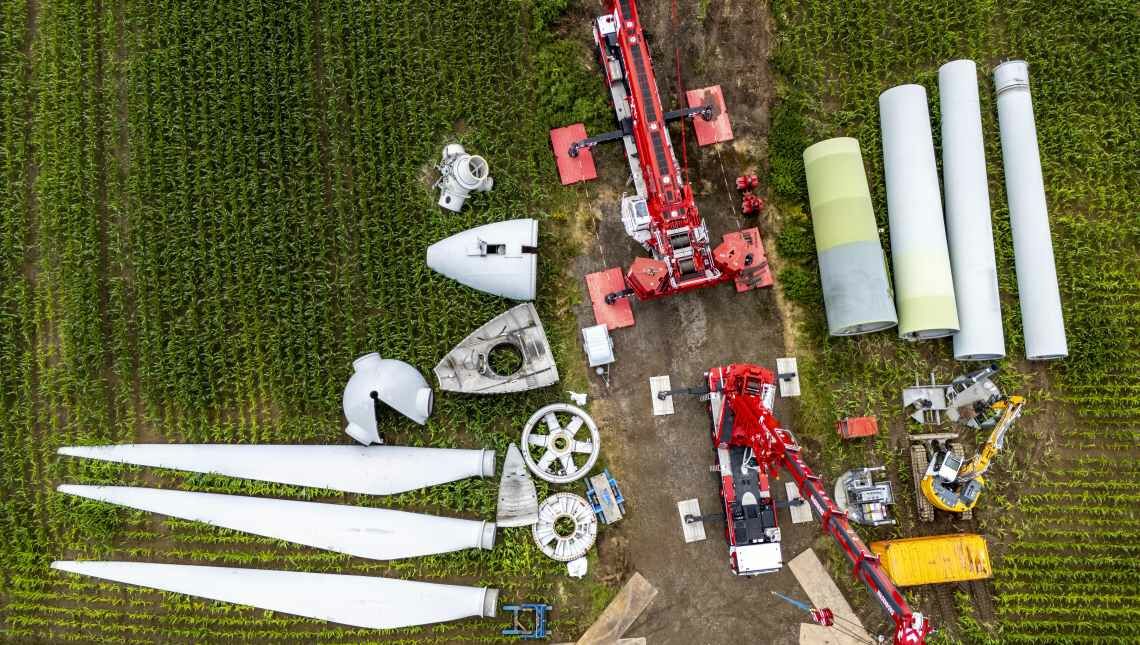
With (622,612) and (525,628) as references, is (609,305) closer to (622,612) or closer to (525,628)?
(622,612)

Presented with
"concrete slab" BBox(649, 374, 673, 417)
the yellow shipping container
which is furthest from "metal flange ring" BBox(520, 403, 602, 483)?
the yellow shipping container

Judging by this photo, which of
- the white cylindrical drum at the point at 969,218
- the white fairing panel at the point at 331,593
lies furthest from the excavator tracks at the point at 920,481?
the white fairing panel at the point at 331,593

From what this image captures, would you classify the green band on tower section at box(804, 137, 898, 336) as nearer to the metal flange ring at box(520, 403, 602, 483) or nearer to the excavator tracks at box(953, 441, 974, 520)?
the excavator tracks at box(953, 441, 974, 520)

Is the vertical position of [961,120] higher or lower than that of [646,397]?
higher

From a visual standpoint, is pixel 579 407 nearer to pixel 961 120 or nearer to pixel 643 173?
pixel 643 173

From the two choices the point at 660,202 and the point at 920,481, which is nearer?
the point at 660,202

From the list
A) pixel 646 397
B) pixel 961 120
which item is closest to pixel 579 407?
pixel 646 397

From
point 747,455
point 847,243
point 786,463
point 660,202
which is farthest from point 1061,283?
point 660,202
